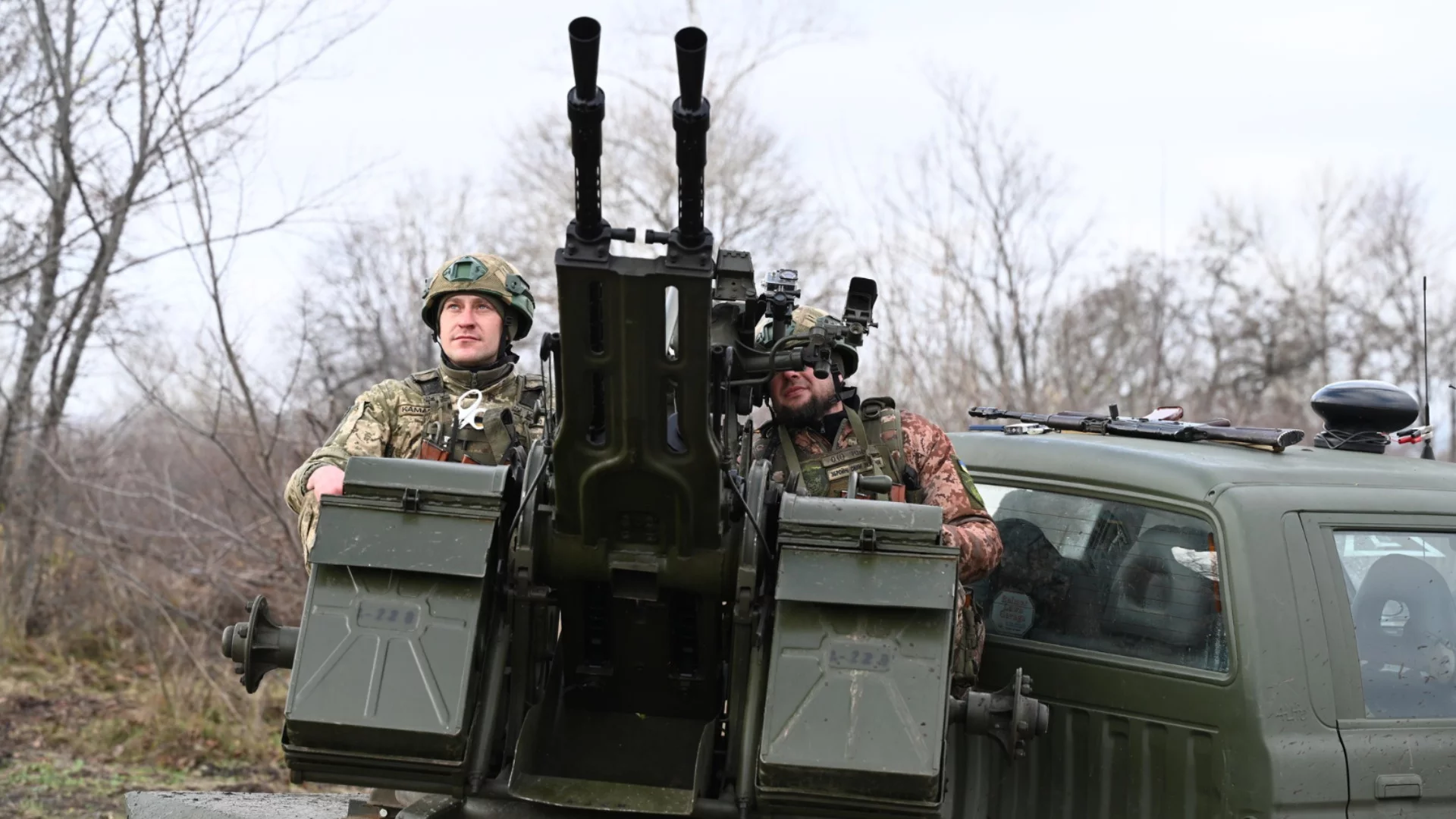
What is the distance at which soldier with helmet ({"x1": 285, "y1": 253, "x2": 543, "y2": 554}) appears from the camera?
4949mm

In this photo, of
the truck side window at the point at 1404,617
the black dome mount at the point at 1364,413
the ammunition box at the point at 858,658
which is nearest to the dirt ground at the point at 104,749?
the ammunition box at the point at 858,658

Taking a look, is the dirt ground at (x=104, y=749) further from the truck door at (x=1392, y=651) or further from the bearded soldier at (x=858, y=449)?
the truck door at (x=1392, y=651)

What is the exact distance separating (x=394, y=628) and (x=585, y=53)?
5.19 ft

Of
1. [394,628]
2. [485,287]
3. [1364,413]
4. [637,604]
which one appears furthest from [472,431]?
[1364,413]

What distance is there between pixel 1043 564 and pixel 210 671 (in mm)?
6930

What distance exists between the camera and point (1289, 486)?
455 centimetres

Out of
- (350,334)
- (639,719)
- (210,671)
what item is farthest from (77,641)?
(639,719)

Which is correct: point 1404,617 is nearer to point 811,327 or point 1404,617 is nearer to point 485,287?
point 811,327

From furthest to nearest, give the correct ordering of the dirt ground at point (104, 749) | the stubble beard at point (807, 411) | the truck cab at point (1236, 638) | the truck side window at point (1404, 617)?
the dirt ground at point (104, 749) → the stubble beard at point (807, 411) → the truck side window at point (1404, 617) → the truck cab at point (1236, 638)

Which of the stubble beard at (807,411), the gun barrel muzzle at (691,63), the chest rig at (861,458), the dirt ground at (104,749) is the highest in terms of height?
the gun barrel muzzle at (691,63)

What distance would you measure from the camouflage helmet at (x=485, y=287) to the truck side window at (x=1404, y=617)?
8.78 feet

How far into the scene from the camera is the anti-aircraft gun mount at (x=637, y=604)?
12.2ft

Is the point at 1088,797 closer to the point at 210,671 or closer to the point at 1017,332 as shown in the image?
the point at 210,671

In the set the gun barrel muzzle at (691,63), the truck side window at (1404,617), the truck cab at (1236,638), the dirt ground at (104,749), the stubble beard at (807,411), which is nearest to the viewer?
the gun barrel muzzle at (691,63)
